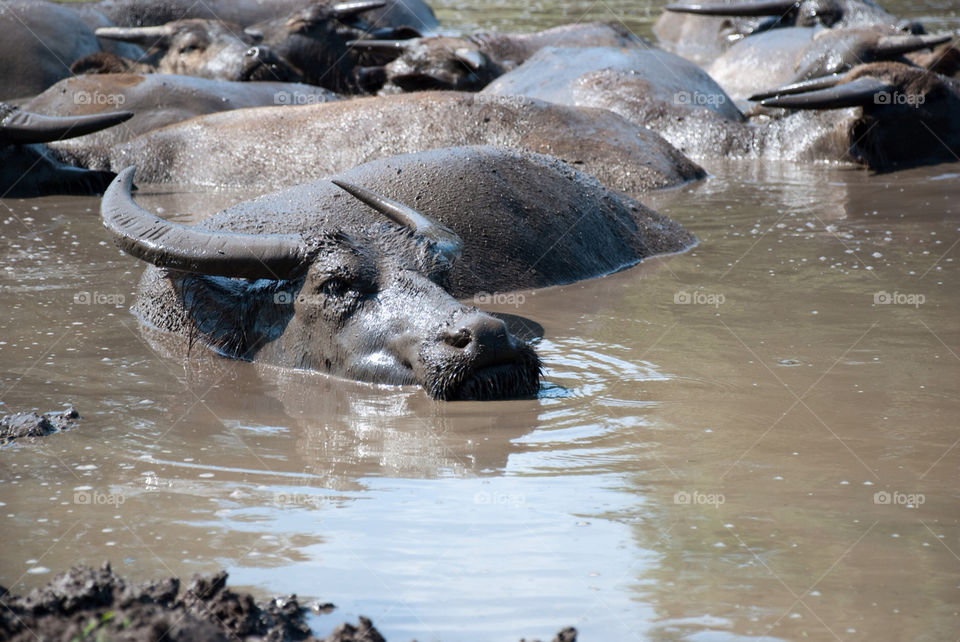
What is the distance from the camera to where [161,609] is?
9.47 feet

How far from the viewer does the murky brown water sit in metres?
3.53

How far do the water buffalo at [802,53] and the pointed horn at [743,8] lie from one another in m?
0.46

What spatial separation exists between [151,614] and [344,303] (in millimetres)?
3119

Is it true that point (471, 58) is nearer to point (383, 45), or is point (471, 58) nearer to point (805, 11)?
point (383, 45)

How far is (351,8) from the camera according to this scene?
1597cm

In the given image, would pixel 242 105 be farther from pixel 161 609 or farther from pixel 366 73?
pixel 161 609

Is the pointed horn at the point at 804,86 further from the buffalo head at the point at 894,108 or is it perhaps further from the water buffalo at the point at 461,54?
the water buffalo at the point at 461,54

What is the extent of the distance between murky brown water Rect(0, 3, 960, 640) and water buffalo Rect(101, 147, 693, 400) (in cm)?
17

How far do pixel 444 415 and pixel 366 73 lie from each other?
34.2 ft

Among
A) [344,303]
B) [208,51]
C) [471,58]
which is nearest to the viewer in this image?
[344,303]

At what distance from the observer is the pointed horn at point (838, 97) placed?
12.0m

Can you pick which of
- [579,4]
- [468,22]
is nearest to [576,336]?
[468,22]

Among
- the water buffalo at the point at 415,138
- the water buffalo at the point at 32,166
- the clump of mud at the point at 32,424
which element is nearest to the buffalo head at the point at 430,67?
the water buffalo at the point at 415,138

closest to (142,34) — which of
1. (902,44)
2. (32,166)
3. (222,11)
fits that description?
(222,11)
